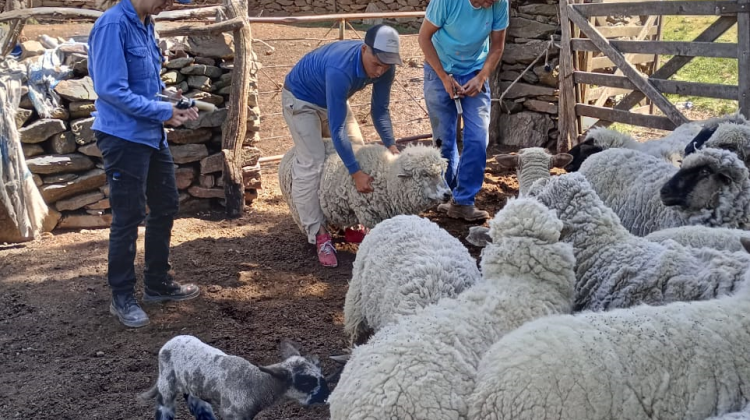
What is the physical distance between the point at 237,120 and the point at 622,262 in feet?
16.1

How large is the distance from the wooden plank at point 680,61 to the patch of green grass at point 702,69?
127 inches

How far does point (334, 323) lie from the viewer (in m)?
5.05

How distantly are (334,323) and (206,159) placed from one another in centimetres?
321

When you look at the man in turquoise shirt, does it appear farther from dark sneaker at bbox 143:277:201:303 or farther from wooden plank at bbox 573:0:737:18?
dark sneaker at bbox 143:277:201:303

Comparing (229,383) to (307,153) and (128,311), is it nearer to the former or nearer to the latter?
(128,311)

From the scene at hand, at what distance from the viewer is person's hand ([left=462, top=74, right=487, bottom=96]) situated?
648 centimetres

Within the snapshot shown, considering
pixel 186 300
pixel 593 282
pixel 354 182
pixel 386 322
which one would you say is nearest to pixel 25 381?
pixel 186 300

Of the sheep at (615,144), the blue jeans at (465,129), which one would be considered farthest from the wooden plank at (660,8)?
the blue jeans at (465,129)

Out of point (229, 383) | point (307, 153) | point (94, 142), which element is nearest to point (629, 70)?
point (307, 153)

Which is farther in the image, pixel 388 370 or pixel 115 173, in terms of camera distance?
pixel 115 173

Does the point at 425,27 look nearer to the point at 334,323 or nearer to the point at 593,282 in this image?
the point at 334,323

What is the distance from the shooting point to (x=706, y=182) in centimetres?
455

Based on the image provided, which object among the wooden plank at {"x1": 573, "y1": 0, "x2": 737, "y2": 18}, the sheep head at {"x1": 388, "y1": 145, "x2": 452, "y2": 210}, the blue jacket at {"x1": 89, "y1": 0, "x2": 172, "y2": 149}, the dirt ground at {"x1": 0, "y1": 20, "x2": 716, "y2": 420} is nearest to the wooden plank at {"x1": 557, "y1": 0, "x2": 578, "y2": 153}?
the wooden plank at {"x1": 573, "y1": 0, "x2": 737, "y2": 18}

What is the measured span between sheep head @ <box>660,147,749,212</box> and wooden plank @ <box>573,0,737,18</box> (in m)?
3.55
